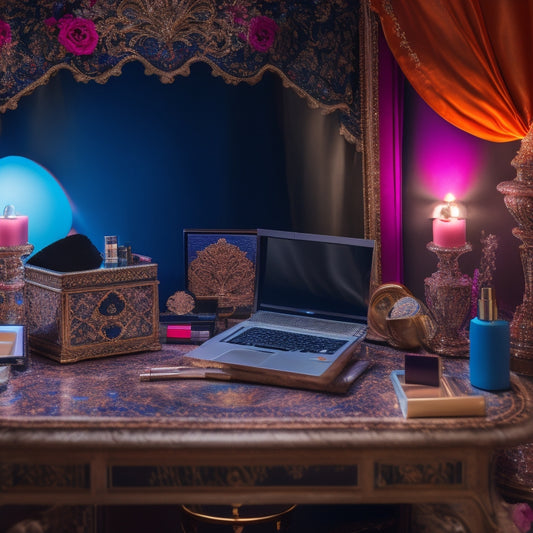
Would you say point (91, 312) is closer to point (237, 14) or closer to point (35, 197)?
point (35, 197)

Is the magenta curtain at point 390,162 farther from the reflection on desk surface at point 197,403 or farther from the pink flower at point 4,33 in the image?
the pink flower at point 4,33

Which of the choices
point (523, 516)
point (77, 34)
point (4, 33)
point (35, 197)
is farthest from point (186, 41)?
point (523, 516)

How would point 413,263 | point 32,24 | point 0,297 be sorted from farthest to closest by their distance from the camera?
point 413,263
point 32,24
point 0,297

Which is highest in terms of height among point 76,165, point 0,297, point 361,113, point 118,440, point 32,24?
point 32,24

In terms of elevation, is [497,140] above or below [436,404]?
above

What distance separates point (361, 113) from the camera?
80.7 inches

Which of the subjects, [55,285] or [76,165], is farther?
[76,165]

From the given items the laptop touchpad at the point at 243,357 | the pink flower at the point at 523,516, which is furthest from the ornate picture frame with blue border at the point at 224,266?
the pink flower at the point at 523,516

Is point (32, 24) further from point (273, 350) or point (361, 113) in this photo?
point (273, 350)

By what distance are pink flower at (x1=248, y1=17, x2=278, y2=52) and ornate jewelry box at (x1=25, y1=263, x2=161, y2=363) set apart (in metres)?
0.73

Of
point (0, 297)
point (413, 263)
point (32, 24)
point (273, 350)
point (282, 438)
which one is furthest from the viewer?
point (413, 263)

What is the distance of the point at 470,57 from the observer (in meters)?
1.83

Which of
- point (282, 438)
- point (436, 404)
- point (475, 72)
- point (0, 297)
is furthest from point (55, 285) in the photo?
point (475, 72)

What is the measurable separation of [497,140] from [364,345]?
0.65 meters
